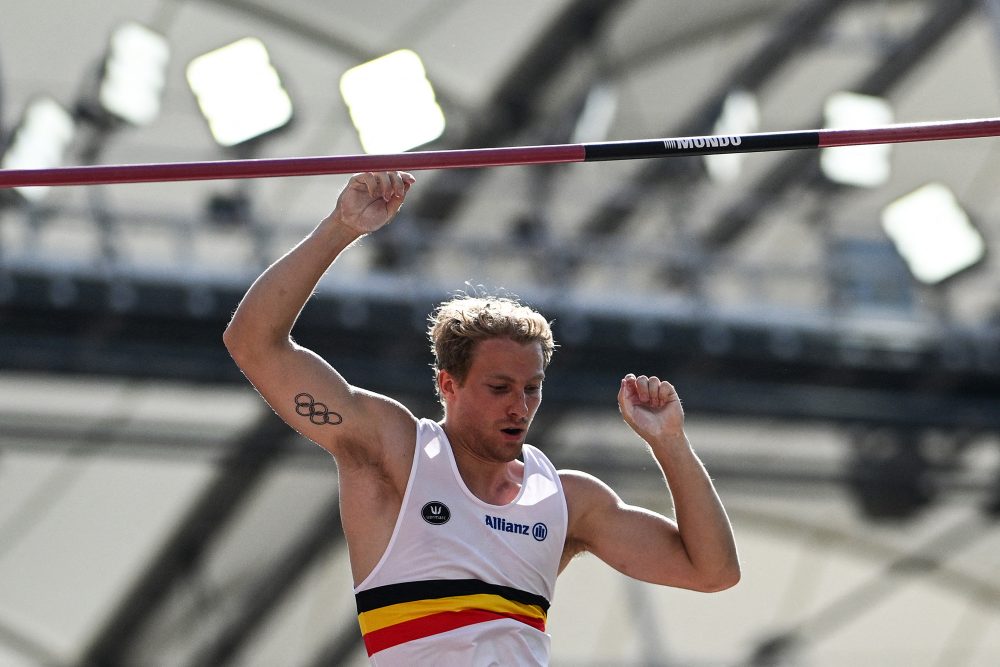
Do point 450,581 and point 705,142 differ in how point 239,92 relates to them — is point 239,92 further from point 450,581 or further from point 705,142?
point 450,581

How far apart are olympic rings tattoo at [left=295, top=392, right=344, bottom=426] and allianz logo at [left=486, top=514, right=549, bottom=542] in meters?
0.48

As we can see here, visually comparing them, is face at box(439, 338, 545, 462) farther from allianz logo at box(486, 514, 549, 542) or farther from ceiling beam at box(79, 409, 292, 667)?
ceiling beam at box(79, 409, 292, 667)

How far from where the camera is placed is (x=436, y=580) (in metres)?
3.83

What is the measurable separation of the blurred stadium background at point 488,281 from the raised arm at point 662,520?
8553 millimetres

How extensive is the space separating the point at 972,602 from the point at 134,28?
11.6m

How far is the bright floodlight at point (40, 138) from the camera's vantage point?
12.5m

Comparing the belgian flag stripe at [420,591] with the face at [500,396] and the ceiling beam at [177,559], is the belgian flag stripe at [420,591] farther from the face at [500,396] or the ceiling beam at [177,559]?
the ceiling beam at [177,559]

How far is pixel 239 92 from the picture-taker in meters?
13.3

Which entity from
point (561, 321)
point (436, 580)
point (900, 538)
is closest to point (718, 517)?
point (436, 580)

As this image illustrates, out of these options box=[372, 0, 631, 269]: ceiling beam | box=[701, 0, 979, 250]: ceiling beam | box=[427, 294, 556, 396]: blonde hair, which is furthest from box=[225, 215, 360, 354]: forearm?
box=[701, 0, 979, 250]: ceiling beam

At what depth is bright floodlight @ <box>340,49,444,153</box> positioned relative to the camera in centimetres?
1353

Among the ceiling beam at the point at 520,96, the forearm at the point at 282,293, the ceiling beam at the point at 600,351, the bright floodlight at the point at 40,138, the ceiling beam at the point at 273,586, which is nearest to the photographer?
the forearm at the point at 282,293

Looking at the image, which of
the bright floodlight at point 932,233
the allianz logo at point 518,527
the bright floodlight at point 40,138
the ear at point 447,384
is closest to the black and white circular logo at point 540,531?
the allianz logo at point 518,527

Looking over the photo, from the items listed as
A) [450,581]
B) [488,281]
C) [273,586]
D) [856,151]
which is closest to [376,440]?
[450,581]
